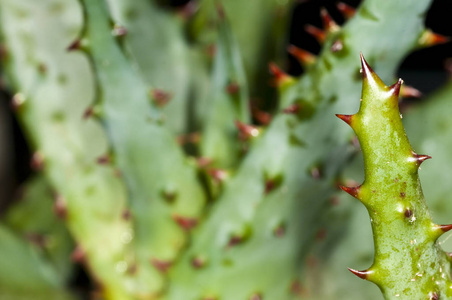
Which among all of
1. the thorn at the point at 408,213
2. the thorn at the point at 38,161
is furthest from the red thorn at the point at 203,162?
the thorn at the point at 408,213

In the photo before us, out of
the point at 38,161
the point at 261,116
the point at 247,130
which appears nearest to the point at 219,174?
the point at 247,130

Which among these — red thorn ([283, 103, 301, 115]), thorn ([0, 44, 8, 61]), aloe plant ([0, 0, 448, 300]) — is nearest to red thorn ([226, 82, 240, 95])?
aloe plant ([0, 0, 448, 300])

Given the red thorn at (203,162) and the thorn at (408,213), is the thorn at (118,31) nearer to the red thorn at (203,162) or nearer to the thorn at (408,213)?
the red thorn at (203,162)

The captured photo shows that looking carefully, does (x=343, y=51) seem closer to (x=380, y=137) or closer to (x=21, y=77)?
(x=380, y=137)

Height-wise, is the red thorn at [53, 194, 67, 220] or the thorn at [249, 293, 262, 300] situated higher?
the red thorn at [53, 194, 67, 220]

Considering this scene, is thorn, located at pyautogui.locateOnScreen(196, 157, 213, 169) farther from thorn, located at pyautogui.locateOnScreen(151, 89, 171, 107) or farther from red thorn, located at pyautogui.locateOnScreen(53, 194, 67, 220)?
red thorn, located at pyautogui.locateOnScreen(53, 194, 67, 220)

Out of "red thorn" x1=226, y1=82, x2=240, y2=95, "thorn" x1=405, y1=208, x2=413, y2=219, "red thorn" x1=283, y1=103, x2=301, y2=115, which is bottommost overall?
"red thorn" x1=226, y1=82, x2=240, y2=95
